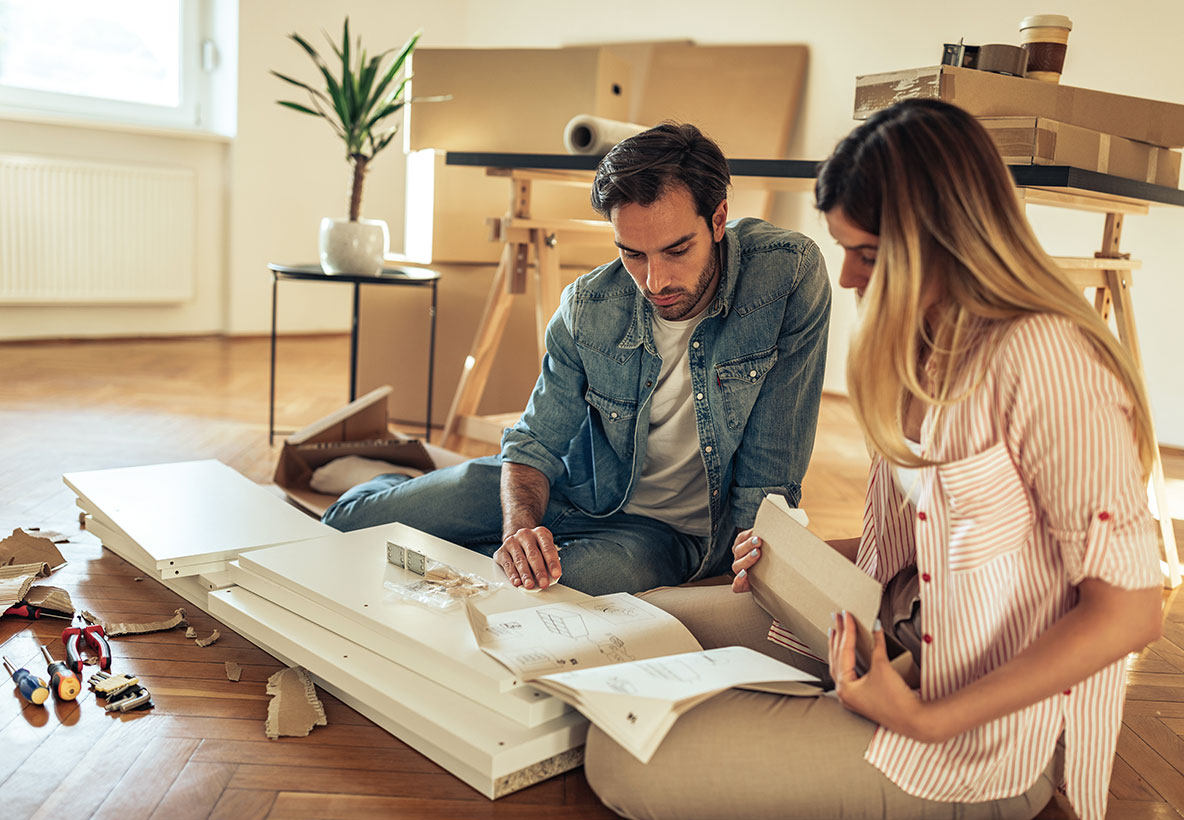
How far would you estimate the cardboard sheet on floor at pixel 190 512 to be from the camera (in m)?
1.57

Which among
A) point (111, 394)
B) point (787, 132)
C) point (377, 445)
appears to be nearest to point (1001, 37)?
point (787, 132)

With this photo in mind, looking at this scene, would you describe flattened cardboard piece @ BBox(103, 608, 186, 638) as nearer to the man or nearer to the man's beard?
the man

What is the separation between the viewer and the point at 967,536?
2.99ft

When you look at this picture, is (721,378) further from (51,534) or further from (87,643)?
(51,534)

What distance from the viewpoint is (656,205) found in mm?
1398

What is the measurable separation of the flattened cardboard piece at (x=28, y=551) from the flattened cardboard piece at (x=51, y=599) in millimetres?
167

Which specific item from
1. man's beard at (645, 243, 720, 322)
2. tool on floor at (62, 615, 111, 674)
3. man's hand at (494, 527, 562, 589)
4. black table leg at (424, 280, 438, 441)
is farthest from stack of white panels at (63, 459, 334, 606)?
black table leg at (424, 280, 438, 441)

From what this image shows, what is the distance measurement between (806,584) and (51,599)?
1.13 metres

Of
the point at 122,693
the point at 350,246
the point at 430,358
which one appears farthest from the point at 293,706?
the point at 430,358

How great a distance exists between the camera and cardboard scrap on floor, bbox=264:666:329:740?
1.24 meters

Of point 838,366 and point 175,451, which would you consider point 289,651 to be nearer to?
point 175,451

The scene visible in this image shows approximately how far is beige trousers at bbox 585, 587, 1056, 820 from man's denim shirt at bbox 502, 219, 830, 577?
554 mm

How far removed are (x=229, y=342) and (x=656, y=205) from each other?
408cm

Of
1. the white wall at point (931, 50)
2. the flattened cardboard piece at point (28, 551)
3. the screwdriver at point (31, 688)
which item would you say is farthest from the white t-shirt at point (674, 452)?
the white wall at point (931, 50)
